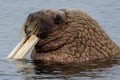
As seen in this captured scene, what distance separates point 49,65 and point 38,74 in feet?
3.76

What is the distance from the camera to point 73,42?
19.7 meters

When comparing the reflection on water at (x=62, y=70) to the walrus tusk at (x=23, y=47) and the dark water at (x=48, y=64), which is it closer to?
the dark water at (x=48, y=64)

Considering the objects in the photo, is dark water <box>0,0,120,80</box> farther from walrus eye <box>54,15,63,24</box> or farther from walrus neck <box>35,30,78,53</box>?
walrus eye <box>54,15,63,24</box>

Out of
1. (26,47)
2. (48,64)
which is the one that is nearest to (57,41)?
(48,64)

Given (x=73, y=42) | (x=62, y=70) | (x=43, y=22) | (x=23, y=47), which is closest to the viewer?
(x=62, y=70)

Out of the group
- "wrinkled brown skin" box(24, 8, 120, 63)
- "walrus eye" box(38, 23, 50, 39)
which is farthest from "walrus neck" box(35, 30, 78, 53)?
"walrus eye" box(38, 23, 50, 39)

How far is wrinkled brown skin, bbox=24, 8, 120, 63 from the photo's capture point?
19.6 m

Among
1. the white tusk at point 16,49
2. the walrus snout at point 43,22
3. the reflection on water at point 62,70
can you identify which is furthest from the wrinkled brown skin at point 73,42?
the white tusk at point 16,49

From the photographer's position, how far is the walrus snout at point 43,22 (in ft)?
63.8

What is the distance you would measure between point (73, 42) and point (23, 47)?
1.30 metres

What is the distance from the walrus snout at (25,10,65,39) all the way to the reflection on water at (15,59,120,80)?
748 mm

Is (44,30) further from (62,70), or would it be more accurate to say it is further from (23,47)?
(62,70)

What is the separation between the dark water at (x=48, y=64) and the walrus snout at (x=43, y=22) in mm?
775

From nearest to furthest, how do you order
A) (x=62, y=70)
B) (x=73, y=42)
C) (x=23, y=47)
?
(x=62, y=70), (x=23, y=47), (x=73, y=42)
